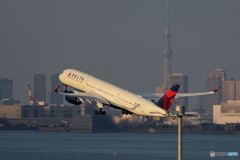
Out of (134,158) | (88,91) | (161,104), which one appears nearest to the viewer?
(161,104)

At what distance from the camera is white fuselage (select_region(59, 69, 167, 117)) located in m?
117

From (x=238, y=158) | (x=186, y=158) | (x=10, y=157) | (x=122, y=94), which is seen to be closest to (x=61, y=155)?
(x=10, y=157)

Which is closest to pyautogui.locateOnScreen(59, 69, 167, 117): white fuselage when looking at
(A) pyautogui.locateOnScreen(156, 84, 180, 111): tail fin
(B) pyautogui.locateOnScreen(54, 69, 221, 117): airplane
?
(B) pyautogui.locateOnScreen(54, 69, 221, 117): airplane

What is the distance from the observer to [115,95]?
121 metres

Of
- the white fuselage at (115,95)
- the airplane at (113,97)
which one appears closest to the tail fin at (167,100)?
the airplane at (113,97)

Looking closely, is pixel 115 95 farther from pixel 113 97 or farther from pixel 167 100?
pixel 167 100

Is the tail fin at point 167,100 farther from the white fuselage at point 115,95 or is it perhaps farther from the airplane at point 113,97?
the white fuselage at point 115,95

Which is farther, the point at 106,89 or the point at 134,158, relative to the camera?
the point at 134,158

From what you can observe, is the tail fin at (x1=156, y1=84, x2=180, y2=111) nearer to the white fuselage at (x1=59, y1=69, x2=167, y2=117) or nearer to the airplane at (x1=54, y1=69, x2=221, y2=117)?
the airplane at (x1=54, y1=69, x2=221, y2=117)

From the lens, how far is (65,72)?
438 feet

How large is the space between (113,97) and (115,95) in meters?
0.55

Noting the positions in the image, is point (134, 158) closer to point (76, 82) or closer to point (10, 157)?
point (10, 157)

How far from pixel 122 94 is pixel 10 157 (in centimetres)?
8328

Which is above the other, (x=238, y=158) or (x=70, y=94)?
(x=70, y=94)
